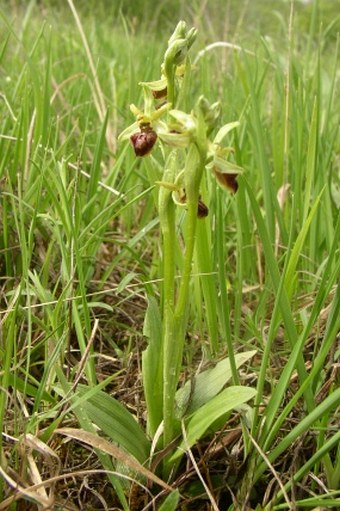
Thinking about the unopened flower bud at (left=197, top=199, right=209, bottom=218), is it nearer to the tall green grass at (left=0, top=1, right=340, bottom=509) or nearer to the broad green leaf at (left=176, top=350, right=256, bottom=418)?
the tall green grass at (left=0, top=1, right=340, bottom=509)

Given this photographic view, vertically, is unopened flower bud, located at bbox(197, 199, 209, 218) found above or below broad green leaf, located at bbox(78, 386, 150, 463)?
above

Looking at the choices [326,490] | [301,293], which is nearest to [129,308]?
[301,293]

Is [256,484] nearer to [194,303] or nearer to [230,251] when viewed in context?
[194,303]

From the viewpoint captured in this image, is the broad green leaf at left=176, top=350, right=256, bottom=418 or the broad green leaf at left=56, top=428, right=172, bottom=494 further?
the broad green leaf at left=176, top=350, right=256, bottom=418

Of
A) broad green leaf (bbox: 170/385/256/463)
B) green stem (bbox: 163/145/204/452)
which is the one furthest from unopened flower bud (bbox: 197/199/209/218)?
broad green leaf (bbox: 170/385/256/463)

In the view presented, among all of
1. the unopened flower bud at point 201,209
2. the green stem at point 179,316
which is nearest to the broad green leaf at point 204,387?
the green stem at point 179,316

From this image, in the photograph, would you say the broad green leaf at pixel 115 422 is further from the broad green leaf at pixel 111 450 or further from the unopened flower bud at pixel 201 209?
the unopened flower bud at pixel 201 209
